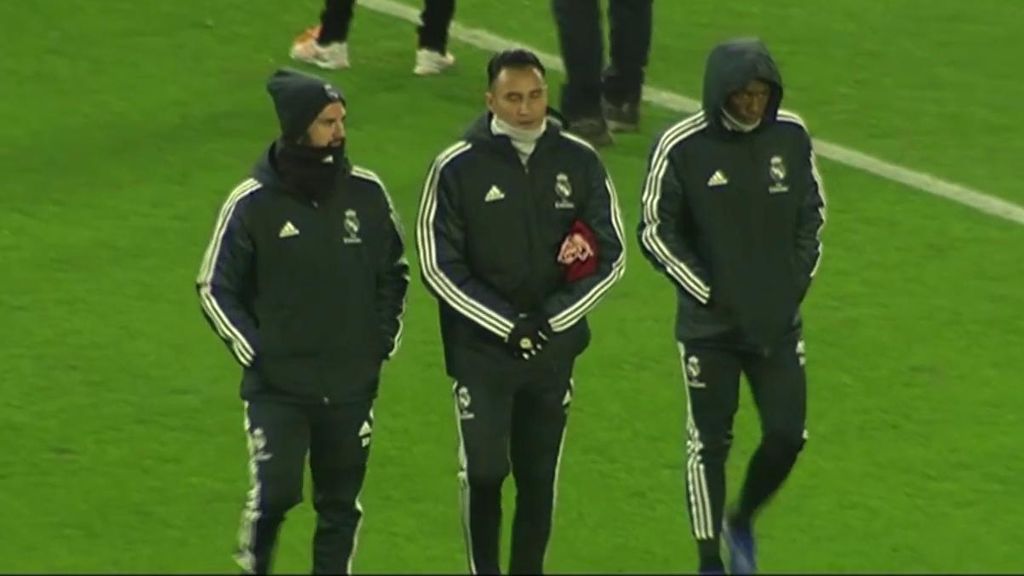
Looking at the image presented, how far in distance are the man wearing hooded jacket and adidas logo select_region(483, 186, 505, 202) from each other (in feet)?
1.95

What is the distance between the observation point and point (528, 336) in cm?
846

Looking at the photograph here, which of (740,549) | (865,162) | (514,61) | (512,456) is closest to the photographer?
(514,61)

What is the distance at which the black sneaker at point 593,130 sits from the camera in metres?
13.6

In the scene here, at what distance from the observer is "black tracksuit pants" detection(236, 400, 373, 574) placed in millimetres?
8445

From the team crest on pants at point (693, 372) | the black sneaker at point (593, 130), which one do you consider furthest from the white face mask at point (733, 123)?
the black sneaker at point (593, 130)

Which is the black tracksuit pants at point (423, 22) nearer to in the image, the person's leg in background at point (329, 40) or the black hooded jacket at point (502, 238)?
the person's leg in background at point (329, 40)

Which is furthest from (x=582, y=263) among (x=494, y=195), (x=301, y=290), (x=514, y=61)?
(x=301, y=290)

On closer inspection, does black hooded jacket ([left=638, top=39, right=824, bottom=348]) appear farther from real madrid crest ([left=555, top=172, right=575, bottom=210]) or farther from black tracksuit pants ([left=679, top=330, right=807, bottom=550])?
real madrid crest ([left=555, top=172, right=575, bottom=210])

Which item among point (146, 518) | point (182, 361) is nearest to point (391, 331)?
point (146, 518)

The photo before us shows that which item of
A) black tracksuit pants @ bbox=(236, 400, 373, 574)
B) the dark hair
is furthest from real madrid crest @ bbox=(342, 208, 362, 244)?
the dark hair

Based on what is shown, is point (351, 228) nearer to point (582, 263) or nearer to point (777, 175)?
point (582, 263)

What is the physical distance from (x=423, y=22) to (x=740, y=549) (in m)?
6.12

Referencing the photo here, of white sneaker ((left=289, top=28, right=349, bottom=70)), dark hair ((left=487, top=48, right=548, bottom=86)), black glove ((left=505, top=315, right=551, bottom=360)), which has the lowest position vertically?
white sneaker ((left=289, top=28, right=349, bottom=70))

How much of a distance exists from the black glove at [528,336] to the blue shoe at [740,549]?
4.22ft
